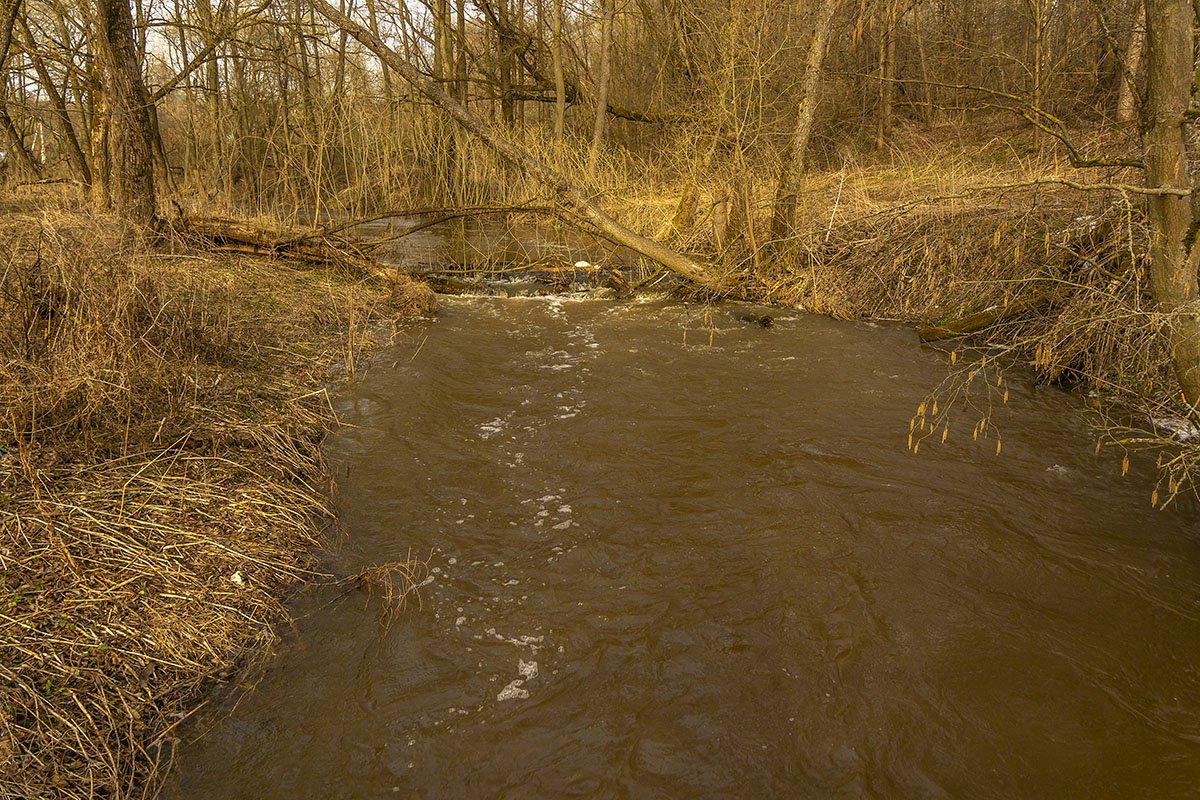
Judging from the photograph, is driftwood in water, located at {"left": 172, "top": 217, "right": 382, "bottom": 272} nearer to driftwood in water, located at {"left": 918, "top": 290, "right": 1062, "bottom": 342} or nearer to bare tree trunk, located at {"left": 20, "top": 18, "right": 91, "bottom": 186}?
bare tree trunk, located at {"left": 20, "top": 18, "right": 91, "bottom": 186}

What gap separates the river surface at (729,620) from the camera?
296cm

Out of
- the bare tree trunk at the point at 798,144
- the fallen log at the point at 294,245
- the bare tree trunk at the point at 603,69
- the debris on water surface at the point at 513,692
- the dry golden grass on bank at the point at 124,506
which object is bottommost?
the debris on water surface at the point at 513,692

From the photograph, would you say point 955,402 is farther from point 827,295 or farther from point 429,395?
point 429,395

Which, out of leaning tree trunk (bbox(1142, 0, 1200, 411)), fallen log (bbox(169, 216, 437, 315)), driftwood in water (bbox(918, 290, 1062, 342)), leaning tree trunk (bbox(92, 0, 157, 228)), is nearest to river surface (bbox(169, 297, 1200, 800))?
leaning tree trunk (bbox(1142, 0, 1200, 411))

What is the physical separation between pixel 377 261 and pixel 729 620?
360 inches

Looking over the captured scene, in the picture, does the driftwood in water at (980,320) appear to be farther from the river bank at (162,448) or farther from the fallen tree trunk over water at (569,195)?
the fallen tree trunk over water at (569,195)

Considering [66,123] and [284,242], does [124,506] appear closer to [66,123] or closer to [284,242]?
[284,242]

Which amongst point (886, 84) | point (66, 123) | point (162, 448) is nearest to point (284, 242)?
point (162, 448)

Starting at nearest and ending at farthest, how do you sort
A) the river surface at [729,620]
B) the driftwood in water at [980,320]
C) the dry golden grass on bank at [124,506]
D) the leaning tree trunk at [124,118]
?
the dry golden grass on bank at [124,506] → the river surface at [729,620] → the driftwood in water at [980,320] → the leaning tree trunk at [124,118]

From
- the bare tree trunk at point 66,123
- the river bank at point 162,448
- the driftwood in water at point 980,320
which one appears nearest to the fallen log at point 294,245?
the river bank at point 162,448

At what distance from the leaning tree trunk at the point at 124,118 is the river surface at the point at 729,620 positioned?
474 cm

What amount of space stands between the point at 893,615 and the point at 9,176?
58.1ft

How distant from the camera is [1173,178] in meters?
4.46

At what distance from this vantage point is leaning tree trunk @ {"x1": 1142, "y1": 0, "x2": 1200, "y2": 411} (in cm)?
432
